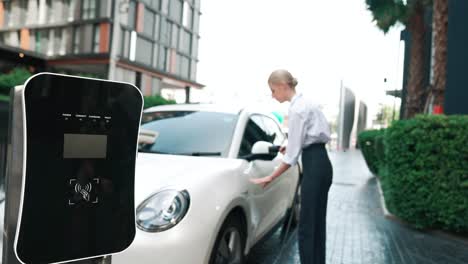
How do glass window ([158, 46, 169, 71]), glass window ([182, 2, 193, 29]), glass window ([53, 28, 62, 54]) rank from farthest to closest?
glass window ([182, 2, 193, 29]) < glass window ([158, 46, 169, 71]) < glass window ([53, 28, 62, 54])

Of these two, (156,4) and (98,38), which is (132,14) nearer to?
(98,38)

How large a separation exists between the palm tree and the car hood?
11.1 metres

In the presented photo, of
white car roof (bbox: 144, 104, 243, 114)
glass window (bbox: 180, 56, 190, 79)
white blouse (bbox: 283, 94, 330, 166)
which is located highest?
glass window (bbox: 180, 56, 190, 79)

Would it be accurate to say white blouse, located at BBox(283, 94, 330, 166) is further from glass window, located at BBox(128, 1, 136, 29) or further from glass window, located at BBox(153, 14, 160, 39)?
glass window, located at BBox(153, 14, 160, 39)

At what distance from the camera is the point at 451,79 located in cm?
873

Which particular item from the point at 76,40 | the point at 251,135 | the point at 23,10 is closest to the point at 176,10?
the point at 76,40

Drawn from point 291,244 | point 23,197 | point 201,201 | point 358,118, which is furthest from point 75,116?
point 358,118

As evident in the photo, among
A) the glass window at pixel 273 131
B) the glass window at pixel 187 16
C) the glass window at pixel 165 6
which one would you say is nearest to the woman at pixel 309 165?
the glass window at pixel 273 131

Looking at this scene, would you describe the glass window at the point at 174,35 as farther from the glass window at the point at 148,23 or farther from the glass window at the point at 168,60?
the glass window at the point at 148,23

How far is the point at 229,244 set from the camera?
109 inches

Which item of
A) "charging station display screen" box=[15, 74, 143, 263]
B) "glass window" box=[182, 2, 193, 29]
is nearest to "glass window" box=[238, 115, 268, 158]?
"charging station display screen" box=[15, 74, 143, 263]

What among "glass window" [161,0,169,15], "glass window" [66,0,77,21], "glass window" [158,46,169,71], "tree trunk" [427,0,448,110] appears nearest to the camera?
"tree trunk" [427,0,448,110]

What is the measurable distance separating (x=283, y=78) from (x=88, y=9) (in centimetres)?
4030

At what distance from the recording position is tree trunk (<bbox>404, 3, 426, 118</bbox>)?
12.6 m
